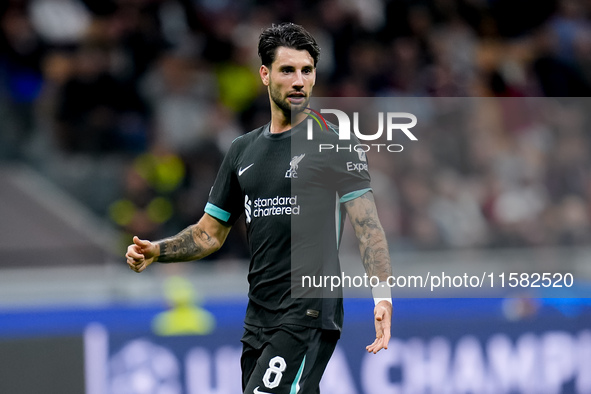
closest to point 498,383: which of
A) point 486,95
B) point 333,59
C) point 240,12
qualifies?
point 486,95

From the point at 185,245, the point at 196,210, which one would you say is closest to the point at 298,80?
the point at 185,245

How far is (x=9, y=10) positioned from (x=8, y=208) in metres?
2.45

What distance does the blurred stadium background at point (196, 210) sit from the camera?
7906mm

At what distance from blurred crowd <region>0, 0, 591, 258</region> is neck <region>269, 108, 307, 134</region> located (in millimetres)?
3553

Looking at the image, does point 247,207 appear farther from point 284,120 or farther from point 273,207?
point 284,120

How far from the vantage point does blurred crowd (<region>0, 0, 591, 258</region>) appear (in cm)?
864

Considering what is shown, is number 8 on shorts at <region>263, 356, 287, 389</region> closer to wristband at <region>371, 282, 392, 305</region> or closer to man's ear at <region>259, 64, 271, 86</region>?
wristband at <region>371, 282, 392, 305</region>

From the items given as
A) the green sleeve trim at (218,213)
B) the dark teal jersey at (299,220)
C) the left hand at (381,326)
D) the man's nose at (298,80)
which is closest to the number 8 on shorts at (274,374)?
the dark teal jersey at (299,220)

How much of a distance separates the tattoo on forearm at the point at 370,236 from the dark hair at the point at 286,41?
30.4 inches

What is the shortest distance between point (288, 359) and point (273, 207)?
2.43ft

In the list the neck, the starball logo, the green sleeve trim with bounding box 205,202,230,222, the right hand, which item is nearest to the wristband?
the neck

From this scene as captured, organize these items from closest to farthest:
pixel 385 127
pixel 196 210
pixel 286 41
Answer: pixel 286 41, pixel 385 127, pixel 196 210

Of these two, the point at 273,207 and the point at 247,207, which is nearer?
the point at 273,207

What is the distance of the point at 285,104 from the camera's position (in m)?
4.71
